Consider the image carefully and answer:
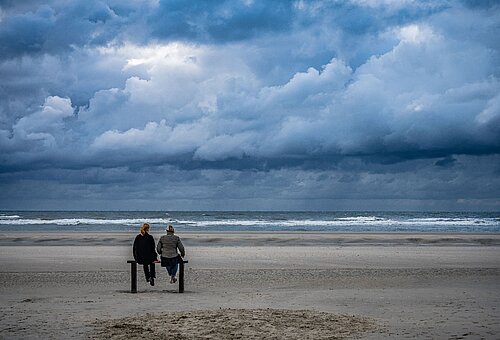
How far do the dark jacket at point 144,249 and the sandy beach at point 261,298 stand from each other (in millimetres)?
825

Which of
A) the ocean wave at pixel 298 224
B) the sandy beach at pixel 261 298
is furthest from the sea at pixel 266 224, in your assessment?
the sandy beach at pixel 261 298

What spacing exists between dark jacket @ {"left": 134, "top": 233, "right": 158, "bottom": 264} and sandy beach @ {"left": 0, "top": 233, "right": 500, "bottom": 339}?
2.71 feet

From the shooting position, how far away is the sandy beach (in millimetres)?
9773

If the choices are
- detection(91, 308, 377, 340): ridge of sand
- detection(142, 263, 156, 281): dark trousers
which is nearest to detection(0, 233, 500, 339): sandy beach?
detection(91, 308, 377, 340): ridge of sand

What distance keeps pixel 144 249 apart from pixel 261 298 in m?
3.48

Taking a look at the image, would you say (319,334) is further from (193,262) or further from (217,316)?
→ (193,262)

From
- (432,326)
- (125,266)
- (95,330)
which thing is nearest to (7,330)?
(95,330)

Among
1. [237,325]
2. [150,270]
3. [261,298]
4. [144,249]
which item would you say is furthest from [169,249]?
[237,325]

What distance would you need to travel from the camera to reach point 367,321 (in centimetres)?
1061

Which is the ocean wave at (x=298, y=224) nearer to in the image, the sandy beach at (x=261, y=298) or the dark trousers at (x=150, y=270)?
the sandy beach at (x=261, y=298)

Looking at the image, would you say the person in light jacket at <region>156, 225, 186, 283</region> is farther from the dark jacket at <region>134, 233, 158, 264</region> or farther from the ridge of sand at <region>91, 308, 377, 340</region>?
the ridge of sand at <region>91, 308, 377, 340</region>

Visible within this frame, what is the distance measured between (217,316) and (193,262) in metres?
11.9

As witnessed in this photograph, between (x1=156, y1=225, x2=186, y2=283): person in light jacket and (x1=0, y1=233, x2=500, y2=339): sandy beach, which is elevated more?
(x1=156, y1=225, x2=186, y2=283): person in light jacket

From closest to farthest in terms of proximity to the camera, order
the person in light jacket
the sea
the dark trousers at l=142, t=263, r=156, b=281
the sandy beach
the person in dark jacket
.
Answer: the sandy beach
the person in dark jacket
the person in light jacket
the dark trousers at l=142, t=263, r=156, b=281
the sea
